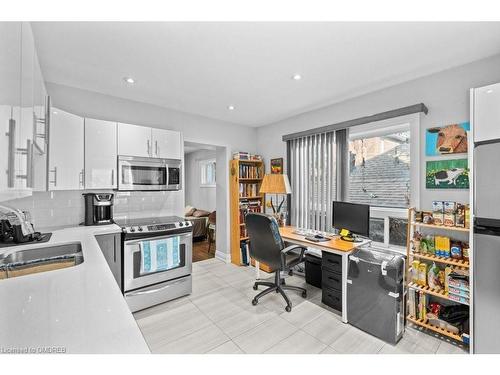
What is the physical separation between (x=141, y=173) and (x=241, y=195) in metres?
1.71

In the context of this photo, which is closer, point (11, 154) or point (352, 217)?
point (11, 154)

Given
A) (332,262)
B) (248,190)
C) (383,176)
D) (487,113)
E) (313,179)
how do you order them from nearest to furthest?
(487,113), (332,262), (383,176), (313,179), (248,190)

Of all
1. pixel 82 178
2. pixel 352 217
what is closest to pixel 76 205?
pixel 82 178

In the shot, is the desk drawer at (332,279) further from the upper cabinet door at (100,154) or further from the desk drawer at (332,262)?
the upper cabinet door at (100,154)

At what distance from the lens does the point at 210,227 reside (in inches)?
197

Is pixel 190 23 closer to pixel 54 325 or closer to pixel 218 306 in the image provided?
pixel 54 325

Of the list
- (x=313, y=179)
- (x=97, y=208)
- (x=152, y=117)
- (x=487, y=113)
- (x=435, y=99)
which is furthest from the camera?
(x=313, y=179)

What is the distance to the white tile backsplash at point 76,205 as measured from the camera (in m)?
2.45

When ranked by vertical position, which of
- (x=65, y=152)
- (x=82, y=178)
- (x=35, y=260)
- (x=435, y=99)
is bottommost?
(x=35, y=260)

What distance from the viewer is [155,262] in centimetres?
255

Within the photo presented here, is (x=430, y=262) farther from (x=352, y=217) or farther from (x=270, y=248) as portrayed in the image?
(x=270, y=248)
